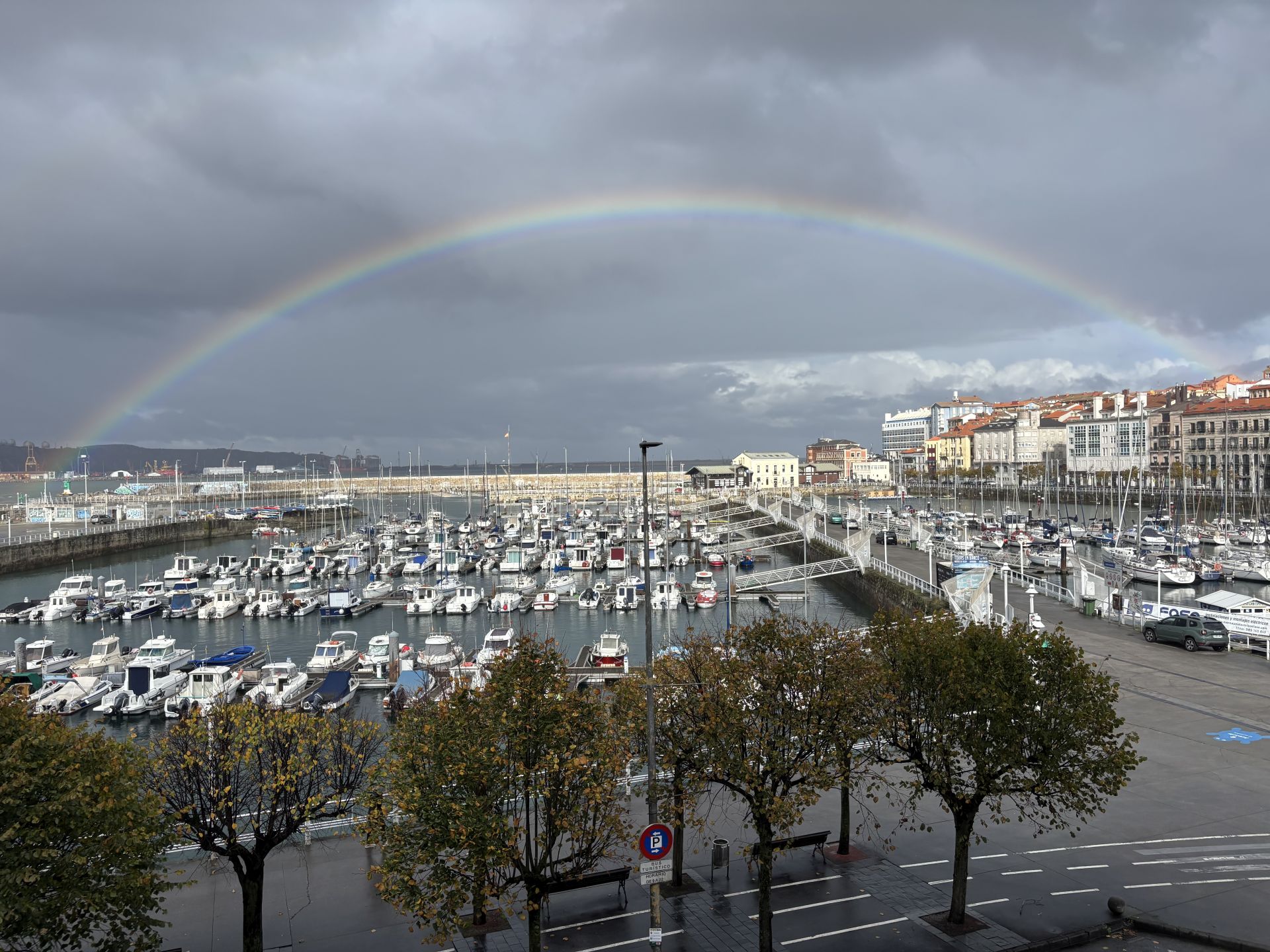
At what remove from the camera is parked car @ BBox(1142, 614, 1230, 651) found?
101 feet

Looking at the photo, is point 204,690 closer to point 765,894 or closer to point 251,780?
point 251,780

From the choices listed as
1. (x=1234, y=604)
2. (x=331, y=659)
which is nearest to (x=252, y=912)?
(x=331, y=659)

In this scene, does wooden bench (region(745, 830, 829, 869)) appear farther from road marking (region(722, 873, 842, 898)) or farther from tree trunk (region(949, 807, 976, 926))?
tree trunk (region(949, 807, 976, 926))

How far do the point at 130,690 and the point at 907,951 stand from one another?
106 feet

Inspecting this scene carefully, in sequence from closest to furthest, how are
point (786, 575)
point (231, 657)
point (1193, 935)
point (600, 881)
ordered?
point (1193, 935) → point (600, 881) → point (231, 657) → point (786, 575)

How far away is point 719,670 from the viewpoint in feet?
44.7

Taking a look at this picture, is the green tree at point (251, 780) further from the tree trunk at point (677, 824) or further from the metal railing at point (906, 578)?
the metal railing at point (906, 578)

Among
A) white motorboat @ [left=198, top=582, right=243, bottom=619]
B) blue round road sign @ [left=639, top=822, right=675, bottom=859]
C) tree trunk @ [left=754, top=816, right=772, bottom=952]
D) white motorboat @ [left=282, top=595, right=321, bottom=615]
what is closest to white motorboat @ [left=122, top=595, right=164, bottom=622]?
white motorboat @ [left=198, top=582, right=243, bottom=619]

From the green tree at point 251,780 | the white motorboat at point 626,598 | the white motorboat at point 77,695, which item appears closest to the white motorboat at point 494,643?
the white motorboat at point 626,598

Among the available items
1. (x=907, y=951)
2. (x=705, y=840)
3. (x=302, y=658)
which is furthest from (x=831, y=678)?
(x=302, y=658)

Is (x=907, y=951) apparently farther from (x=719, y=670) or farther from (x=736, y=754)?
(x=719, y=670)

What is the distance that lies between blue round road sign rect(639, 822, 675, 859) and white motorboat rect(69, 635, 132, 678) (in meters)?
35.0

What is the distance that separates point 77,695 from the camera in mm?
33656

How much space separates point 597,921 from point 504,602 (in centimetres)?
4200
